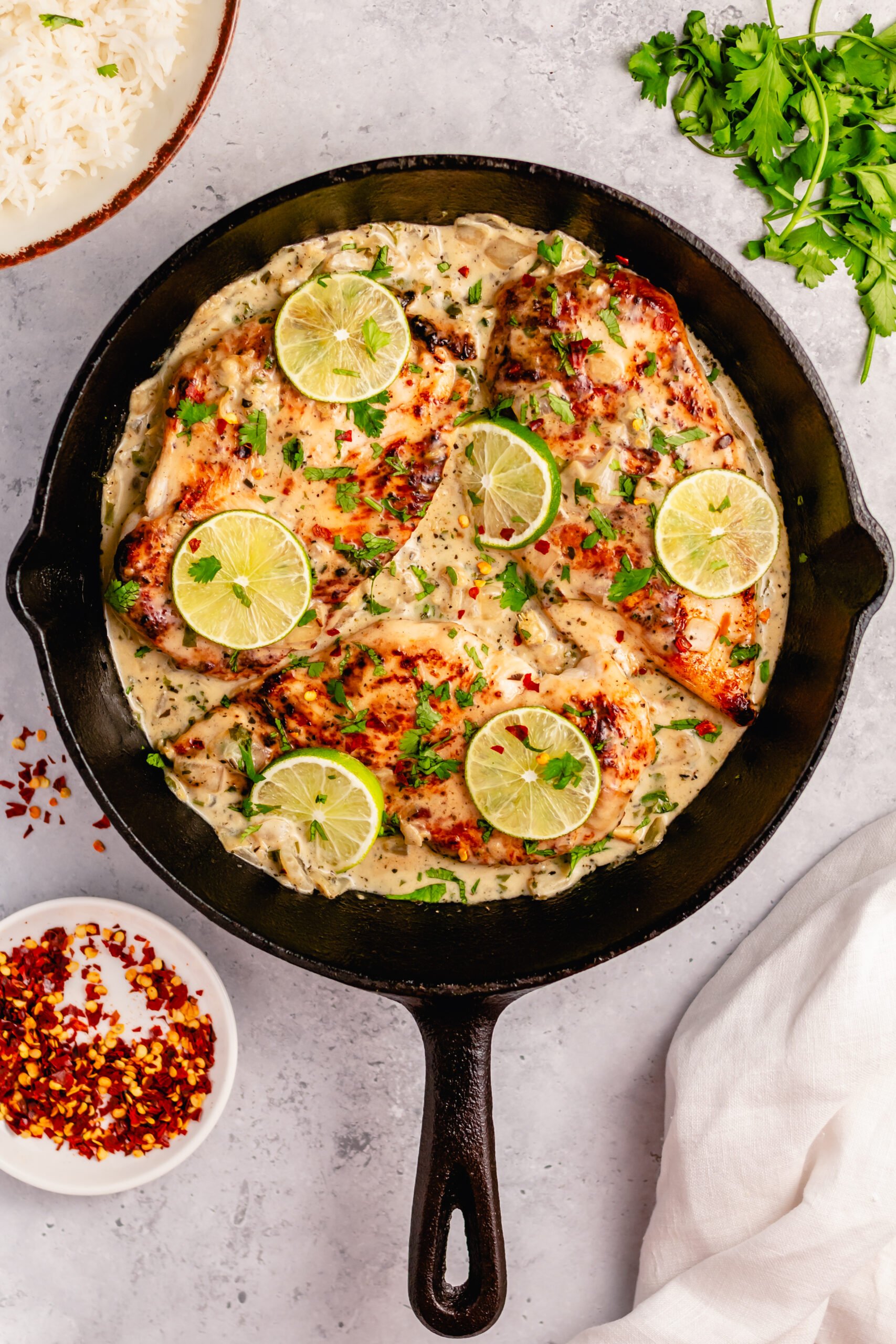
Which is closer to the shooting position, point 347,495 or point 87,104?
point 87,104

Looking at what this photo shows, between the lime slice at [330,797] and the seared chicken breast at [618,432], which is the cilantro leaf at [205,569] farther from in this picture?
the seared chicken breast at [618,432]

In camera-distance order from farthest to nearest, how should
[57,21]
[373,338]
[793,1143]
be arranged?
[793,1143] → [373,338] → [57,21]

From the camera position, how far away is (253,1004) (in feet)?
12.7

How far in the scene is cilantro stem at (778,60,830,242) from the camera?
3.52 metres

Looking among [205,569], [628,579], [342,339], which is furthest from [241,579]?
[628,579]

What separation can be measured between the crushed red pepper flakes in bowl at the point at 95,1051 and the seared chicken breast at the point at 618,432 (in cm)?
201

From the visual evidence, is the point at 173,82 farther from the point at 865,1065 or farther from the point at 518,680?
the point at 865,1065

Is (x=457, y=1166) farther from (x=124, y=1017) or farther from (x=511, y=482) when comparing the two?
(x=511, y=482)

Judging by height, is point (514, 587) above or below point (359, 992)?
above

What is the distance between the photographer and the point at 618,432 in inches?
→ 134

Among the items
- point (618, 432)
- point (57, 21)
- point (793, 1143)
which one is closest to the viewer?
point (57, 21)

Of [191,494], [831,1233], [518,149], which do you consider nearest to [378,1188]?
[831,1233]

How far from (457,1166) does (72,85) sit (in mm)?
3550

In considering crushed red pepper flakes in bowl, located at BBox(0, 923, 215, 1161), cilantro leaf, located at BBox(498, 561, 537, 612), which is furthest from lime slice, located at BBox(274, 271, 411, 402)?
crushed red pepper flakes in bowl, located at BBox(0, 923, 215, 1161)
